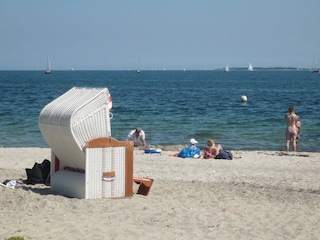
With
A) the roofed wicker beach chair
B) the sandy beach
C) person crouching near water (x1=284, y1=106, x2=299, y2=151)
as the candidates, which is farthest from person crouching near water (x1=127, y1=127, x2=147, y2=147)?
the roofed wicker beach chair

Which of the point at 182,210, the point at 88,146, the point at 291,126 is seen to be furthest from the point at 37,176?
the point at 291,126

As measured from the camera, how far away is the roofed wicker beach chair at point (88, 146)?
9602 mm

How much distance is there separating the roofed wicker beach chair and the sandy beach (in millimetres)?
233

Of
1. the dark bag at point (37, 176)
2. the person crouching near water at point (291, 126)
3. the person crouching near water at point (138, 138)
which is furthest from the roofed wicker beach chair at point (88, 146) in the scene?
the person crouching near water at point (291, 126)

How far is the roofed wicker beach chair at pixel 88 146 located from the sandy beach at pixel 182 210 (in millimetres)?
233

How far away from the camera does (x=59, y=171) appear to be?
10.5m

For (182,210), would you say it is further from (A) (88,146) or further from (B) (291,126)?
(B) (291,126)

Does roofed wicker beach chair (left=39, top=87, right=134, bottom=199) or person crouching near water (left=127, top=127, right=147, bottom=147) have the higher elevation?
roofed wicker beach chair (left=39, top=87, right=134, bottom=199)

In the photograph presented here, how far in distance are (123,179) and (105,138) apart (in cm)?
74

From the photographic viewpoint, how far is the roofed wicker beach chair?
31.5 ft

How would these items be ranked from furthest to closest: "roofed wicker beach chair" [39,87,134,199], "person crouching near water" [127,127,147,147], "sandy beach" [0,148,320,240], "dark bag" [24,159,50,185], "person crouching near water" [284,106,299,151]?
"person crouching near water" [284,106,299,151]
"person crouching near water" [127,127,147,147]
"dark bag" [24,159,50,185]
"roofed wicker beach chair" [39,87,134,199]
"sandy beach" [0,148,320,240]

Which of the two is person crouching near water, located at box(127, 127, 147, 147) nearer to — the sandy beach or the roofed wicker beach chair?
the sandy beach

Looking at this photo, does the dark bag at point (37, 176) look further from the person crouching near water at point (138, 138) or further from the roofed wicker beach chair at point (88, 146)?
the person crouching near water at point (138, 138)

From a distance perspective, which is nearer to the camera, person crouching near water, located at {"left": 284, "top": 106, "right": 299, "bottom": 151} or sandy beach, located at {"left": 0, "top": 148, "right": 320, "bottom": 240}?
sandy beach, located at {"left": 0, "top": 148, "right": 320, "bottom": 240}
